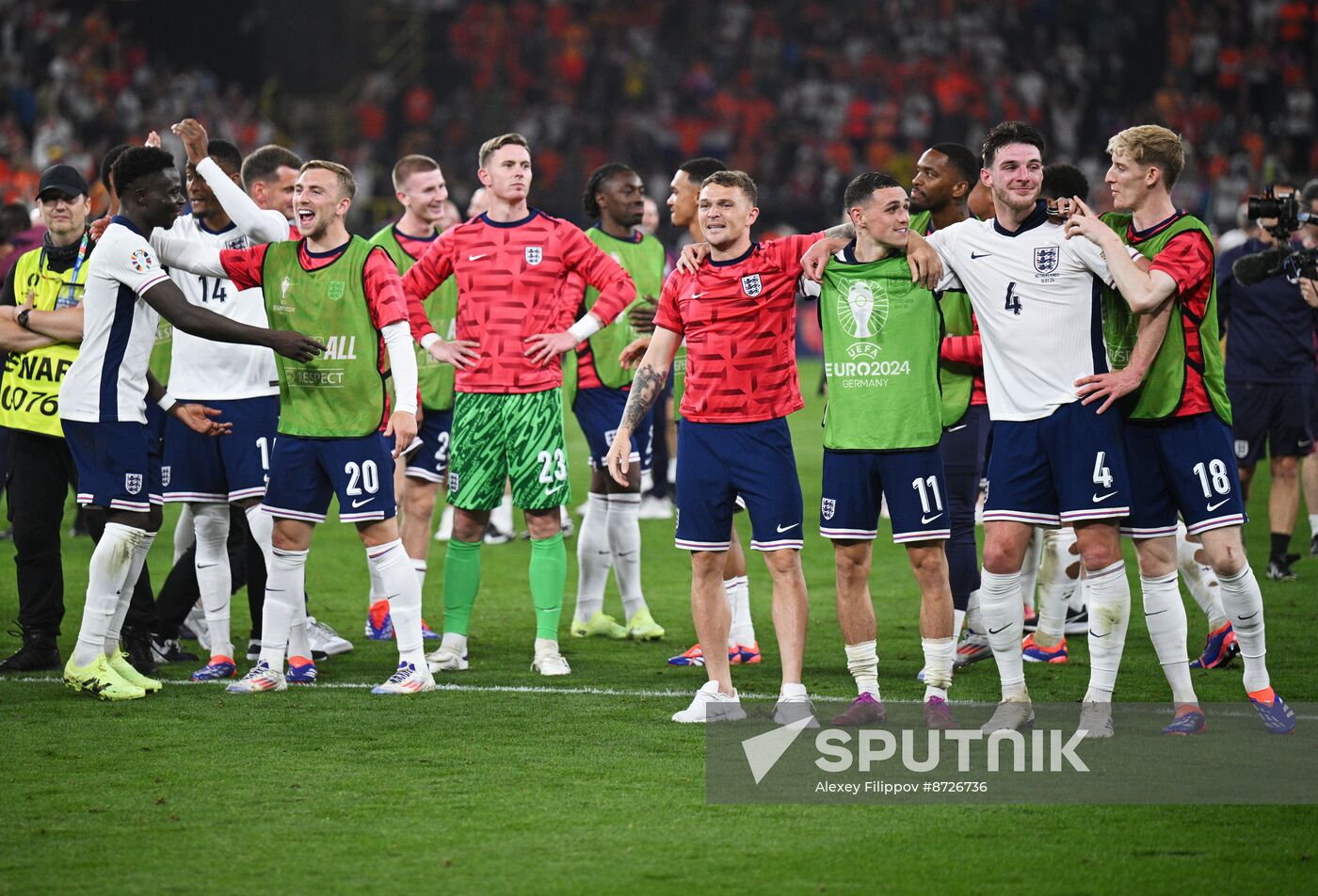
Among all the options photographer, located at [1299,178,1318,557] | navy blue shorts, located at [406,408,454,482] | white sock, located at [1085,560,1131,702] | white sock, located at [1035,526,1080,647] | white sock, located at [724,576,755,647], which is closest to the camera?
white sock, located at [1085,560,1131,702]

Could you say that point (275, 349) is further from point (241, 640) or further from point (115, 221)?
point (241, 640)

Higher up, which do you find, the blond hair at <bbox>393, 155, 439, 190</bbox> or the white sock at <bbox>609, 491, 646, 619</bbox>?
the blond hair at <bbox>393, 155, 439, 190</bbox>

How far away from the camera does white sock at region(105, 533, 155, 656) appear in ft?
24.3

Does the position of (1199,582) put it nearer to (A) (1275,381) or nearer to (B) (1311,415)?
(A) (1275,381)

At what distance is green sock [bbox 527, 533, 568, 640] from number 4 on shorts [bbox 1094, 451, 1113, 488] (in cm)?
281

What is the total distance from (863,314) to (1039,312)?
73 centimetres

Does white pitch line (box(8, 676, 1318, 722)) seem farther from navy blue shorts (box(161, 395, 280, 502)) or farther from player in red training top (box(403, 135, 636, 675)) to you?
navy blue shorts (box(161, 395, 280, 502))

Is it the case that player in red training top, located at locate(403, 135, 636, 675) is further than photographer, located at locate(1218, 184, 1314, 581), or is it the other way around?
photographer, located at locate(1218, 184, 1314, 581)

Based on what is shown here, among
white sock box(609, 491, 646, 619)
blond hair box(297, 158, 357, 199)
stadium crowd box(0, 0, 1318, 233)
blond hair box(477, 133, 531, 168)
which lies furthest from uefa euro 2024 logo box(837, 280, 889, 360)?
stadium crowd box(0, 0, 1318, 233)

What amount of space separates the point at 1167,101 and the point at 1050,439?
85.1 ft

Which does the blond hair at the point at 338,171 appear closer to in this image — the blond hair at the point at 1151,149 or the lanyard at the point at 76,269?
the lanyard at the point at 76,269

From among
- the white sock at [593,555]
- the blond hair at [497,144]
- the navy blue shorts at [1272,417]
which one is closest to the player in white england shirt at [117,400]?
the blond hair at [497,144]

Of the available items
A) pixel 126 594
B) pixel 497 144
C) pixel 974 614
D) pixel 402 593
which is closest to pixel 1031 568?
pixel 974 614

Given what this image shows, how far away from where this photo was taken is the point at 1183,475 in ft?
21.5
